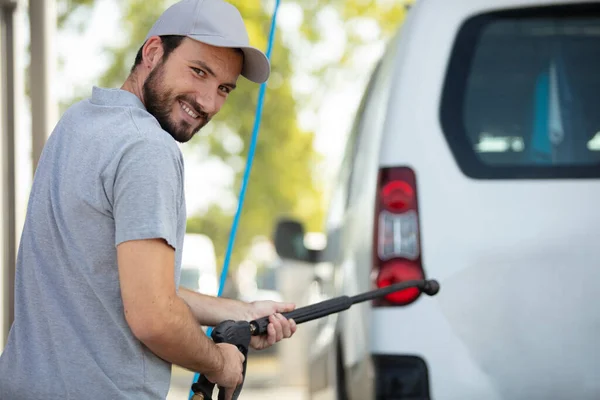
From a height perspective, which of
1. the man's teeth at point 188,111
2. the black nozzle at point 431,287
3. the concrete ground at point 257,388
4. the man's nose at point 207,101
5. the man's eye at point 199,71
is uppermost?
the man's eye at point 199,71

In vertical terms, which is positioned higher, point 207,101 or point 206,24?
point 206,24

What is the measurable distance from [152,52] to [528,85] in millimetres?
1584

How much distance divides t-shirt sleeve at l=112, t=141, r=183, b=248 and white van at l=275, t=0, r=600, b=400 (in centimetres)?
141

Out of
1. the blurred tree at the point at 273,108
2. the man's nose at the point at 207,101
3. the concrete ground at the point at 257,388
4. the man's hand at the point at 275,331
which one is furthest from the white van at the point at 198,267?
the man's nose at the point at 207,101

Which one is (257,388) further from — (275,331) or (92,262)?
(92,262)

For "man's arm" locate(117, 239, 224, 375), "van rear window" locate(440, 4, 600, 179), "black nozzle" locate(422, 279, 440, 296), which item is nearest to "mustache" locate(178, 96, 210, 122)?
"man's arm" locate(117, 239, 224, 375)

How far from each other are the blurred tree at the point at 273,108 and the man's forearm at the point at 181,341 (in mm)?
13850

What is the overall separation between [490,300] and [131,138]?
158 cm

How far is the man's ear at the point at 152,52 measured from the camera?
9.34 feet

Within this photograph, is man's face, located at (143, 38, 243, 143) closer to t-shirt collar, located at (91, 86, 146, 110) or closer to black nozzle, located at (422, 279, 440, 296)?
t-shirt collar, located at (91, 86, 146, 110)

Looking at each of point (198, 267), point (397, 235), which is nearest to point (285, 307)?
point (397, 235)

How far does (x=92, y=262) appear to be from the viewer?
256cm

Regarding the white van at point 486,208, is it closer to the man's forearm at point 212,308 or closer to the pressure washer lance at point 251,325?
the pressure washer lance at point 251,325

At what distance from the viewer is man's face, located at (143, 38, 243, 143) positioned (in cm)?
282
